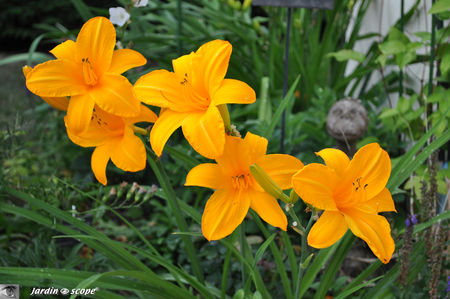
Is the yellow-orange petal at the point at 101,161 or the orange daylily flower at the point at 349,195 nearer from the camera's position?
the orange daylily flower at the point at 349,195

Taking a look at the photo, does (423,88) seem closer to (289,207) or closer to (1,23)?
(289,207)

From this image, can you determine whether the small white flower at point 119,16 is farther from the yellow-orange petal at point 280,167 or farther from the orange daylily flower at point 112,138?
the yellow-orange petal at point 280,167

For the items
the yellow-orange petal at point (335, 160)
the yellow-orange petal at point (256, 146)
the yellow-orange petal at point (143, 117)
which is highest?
the yellow-orange petal at point (143, 117)

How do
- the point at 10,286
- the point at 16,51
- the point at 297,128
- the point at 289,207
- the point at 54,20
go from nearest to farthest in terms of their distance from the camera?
1. the point at 289,207
2. the point at 10,286
3. the point at 297,128
4. the point at 54,20
5. the point at 16,51

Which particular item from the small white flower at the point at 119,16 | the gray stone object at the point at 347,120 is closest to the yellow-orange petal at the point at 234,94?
the small white flower at the point at 119,16

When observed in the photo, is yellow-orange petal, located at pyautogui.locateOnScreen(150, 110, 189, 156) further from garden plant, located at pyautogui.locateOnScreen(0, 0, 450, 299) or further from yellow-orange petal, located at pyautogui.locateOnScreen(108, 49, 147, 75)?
yellow-orange petal, located at pyautogui.locateOnScreen(108, 49, 147, 75)

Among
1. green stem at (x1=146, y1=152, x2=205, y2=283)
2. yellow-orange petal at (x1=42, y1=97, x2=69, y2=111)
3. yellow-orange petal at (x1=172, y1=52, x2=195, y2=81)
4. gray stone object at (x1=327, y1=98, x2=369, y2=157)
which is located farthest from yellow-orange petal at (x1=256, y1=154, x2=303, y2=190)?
gray stone object at (x1=327, y1=98, x2=369, y2=157)

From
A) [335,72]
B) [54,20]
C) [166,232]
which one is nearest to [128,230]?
[166,232]
